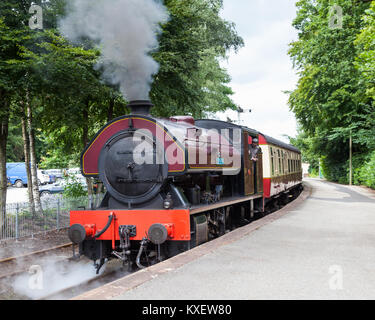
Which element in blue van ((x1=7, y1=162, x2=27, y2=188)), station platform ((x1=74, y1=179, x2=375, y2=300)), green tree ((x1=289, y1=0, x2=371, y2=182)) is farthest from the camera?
blue van ((x1=7, y1=162, x2=27, y2=188))

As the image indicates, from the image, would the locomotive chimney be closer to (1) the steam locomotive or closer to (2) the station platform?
(1) the steam locomotive

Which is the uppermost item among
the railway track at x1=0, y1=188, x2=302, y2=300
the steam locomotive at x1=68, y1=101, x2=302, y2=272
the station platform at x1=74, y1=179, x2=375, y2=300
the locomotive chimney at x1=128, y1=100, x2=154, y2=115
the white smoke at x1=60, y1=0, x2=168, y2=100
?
the white smoke at x1=60, y1=0, x2=168, y2=100

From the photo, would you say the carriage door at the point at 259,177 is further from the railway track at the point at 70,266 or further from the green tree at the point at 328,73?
the green tree at the point at 328,73

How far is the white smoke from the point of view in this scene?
766 cm

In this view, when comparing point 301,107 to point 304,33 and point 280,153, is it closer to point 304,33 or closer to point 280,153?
point 304,33

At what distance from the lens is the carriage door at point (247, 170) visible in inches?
365

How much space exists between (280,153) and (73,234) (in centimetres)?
1073

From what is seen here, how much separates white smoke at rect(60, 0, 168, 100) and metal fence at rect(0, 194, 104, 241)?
354cm

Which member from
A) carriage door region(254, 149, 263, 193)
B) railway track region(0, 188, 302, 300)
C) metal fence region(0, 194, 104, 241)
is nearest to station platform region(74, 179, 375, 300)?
railway track region(0, 188, 302, 300)

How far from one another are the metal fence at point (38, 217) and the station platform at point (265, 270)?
4726 millimetres

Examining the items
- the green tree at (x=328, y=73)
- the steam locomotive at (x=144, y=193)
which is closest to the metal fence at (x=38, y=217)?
the steam locomotive at (x=144, y=193)

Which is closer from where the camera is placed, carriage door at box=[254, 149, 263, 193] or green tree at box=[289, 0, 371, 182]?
carriage door at box=[254, 149, 263, 193]

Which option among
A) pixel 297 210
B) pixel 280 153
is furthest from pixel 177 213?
pixel 280 153
